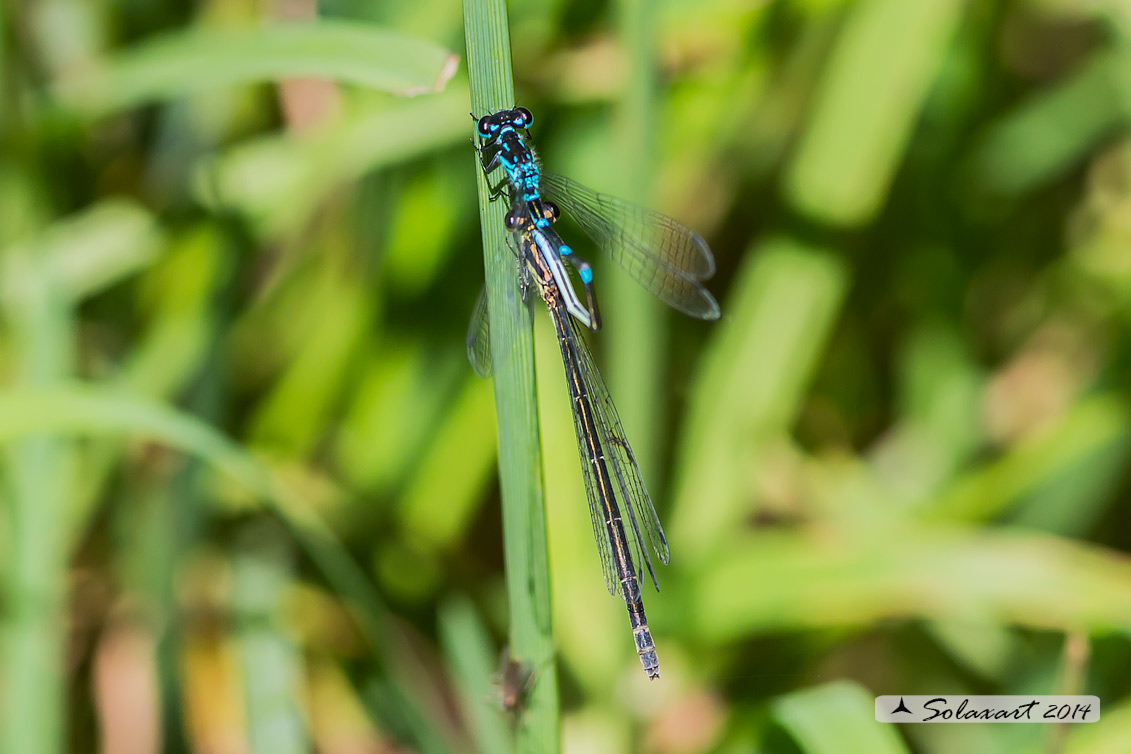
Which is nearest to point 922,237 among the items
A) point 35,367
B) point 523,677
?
point 523,677

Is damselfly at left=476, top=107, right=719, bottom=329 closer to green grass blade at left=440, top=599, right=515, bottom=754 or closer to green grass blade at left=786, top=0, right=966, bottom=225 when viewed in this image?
green grass blade at left=786, top=0, right=966, bottom=225

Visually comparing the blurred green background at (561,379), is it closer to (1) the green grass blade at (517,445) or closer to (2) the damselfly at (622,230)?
(2) the damselfly at (622,230)

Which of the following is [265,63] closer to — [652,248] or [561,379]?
[652,248]

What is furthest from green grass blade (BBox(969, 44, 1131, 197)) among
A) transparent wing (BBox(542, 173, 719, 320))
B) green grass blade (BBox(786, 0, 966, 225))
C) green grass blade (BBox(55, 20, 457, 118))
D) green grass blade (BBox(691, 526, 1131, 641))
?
green grass blade (BBox(55, 20, 457, 118))

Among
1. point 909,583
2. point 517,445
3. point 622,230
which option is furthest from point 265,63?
point 909,583

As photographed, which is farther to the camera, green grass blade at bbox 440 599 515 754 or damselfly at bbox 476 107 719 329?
green grass blade at bbox 440 599 515 754

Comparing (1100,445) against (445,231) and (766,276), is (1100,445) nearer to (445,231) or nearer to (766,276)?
(766,276)
